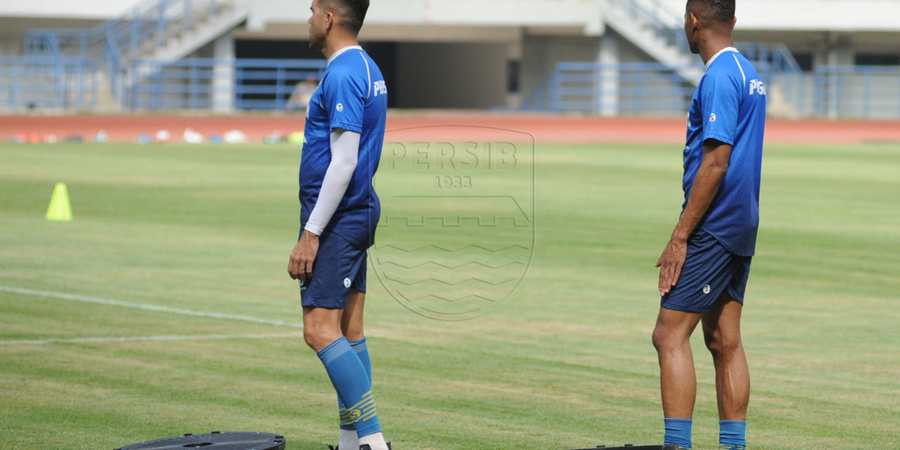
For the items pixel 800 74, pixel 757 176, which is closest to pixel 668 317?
pixel 757 176

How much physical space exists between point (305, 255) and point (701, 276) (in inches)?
69.8

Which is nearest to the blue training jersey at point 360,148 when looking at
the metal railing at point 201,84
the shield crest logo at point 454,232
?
the shield crest logo at point 454,232

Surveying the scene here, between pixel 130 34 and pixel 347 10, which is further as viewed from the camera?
pixel 130 34

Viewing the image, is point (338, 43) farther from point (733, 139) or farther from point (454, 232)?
point (454, 232)

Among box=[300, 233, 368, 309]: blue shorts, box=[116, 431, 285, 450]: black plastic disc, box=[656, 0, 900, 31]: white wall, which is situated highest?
box=[656, 0, 900, 31]: white wall

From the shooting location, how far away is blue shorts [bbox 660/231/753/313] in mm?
5984

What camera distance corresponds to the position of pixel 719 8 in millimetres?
6039

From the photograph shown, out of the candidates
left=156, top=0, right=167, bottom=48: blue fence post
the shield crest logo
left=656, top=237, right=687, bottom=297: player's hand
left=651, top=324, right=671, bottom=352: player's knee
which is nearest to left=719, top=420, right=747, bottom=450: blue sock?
left=651, top=324, right=671, bottom=352: player's knee

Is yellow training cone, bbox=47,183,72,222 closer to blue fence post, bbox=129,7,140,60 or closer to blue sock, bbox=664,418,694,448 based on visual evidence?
blue sock, bbox=664,418,694,448

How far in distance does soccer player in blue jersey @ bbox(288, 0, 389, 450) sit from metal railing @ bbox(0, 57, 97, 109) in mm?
38836

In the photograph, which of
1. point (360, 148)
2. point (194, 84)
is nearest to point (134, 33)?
point (194, 84)

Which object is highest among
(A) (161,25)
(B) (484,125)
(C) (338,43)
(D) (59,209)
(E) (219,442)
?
(A) (161,25)

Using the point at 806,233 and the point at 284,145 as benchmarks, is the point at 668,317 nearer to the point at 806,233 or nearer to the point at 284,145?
the point at 806,233

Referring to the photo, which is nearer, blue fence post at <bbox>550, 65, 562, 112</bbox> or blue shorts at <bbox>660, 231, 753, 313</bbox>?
blue shorts at <bbox>660, 231, 753, 313</bbox>
